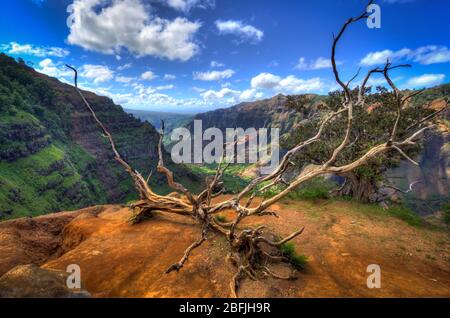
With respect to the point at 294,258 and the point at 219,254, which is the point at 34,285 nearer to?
the point at 219,254

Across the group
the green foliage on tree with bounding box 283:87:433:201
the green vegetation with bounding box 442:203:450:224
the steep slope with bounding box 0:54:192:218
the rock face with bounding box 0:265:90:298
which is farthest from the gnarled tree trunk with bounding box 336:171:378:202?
the steep slope with bounding box 0:54:192:218

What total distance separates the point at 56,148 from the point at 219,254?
3216 inches

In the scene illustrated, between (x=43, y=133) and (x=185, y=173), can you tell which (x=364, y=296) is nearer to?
(x=43, y=133)

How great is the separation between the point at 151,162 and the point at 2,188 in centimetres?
6789

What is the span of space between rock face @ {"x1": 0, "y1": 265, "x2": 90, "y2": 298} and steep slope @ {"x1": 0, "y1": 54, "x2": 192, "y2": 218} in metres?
51.2

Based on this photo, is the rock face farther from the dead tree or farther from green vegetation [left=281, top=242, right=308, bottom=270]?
green vegetation [left=281, top=242, right=308, bottom=270]

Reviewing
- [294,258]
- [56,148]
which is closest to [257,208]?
[294,258]

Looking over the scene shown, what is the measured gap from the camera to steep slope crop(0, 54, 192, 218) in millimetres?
56156

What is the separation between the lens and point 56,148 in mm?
73938

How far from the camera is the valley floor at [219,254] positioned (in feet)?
19.3

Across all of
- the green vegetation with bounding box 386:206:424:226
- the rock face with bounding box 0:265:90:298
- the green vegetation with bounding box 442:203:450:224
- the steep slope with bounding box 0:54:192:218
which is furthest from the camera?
the steep slope with bounding box 0:54:192:218

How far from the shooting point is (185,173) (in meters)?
106

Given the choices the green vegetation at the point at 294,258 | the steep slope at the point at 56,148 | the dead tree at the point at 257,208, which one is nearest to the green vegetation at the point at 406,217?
the dead tree at the point at 257,208
